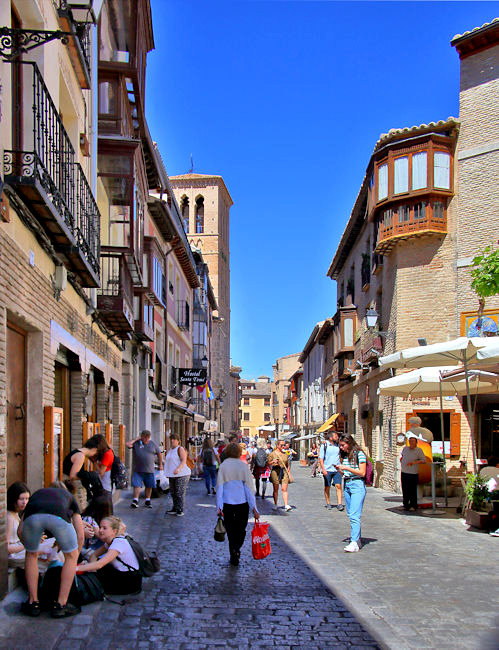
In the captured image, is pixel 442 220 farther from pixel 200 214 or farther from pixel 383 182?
pixel 200 214

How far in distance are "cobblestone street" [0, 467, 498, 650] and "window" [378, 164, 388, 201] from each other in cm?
1105

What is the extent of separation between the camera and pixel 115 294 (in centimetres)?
1430

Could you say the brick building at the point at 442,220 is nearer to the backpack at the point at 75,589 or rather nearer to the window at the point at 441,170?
the window at the point at 441,170

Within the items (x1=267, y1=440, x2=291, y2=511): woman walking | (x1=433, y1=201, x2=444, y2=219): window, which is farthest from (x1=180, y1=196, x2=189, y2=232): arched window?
(x1=267, y1=440, x2=291, y2=511): woman walking

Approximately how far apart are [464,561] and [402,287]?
11606 millimetres

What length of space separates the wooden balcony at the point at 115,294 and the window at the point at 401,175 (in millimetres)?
8260

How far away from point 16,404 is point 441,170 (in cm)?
1446

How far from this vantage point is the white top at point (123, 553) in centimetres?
662

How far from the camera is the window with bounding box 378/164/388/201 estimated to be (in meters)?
19.9

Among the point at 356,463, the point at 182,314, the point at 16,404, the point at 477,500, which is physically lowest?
the point at 477,500

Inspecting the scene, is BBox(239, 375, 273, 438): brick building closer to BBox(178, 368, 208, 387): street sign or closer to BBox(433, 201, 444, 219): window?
BBox(178, 368, 208, 387): street sign

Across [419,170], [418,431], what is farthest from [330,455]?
[419,170]

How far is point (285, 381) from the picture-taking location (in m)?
102

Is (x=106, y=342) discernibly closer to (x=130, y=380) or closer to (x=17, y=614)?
(x=130, y=380)
